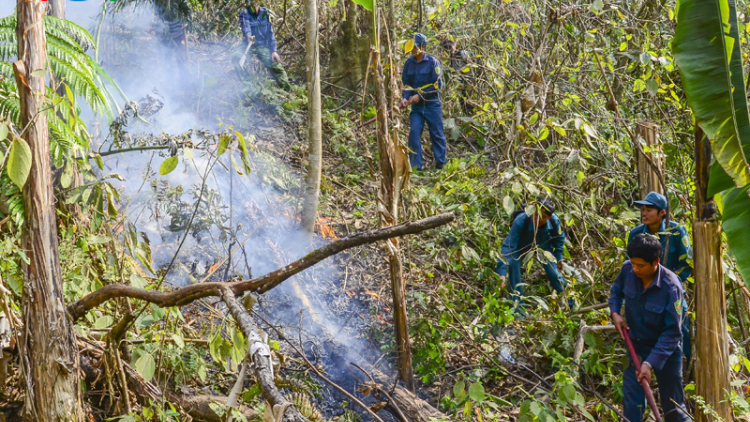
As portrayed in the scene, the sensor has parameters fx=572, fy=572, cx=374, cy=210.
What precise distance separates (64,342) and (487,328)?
132 inches

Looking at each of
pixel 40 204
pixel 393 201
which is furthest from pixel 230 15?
pixel 40 204

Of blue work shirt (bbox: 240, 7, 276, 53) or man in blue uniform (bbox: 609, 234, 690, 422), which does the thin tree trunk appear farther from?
blue work shirt (bbox: 240, 7, 276, 53)

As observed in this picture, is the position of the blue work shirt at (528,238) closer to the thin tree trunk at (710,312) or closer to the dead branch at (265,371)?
the thin tree trunk at (710,312)

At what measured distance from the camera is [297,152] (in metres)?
8.09

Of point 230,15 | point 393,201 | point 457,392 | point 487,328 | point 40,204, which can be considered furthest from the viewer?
point 230,15

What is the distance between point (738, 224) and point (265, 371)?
2108 millimetres

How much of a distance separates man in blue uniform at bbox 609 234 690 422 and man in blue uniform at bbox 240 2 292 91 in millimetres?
6379

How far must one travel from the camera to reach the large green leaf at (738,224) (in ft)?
7.93

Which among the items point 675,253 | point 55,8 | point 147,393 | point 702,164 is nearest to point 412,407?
point 147,393

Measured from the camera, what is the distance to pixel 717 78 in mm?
2471

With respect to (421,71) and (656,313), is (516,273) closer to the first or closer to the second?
(656,313)

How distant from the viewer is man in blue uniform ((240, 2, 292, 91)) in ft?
28.2

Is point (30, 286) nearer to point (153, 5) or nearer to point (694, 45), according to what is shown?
point (694, 45)

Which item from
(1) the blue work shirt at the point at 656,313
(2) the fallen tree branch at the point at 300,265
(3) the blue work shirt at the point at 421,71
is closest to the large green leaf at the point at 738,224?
(2) the fallen tree branch at the point at 300,265
